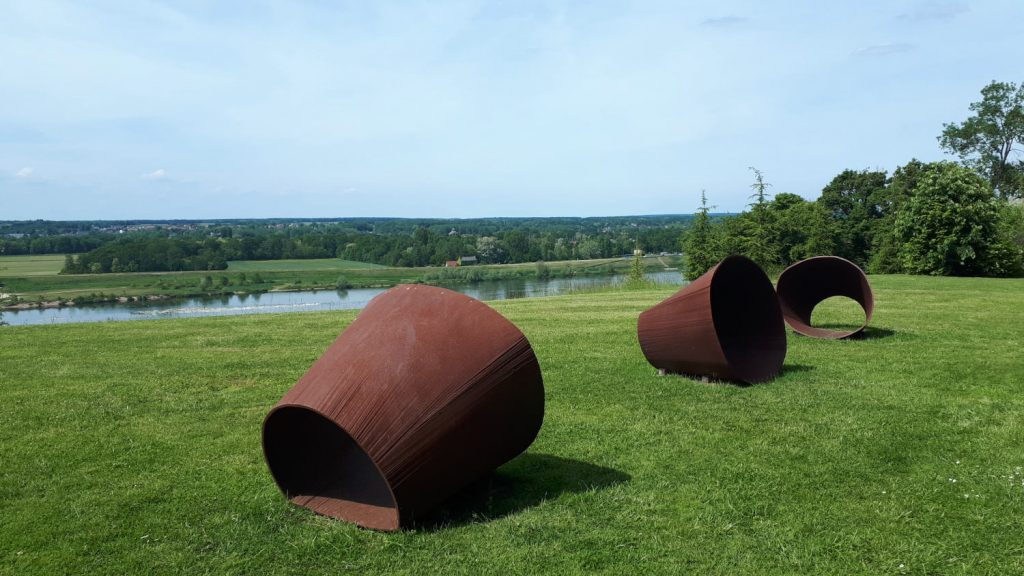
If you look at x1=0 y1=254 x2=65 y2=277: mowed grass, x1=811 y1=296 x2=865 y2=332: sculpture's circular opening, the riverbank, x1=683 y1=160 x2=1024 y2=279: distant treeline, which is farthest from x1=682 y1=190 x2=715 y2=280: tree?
x1=0 y1=254 x2=65 y2=277: mowed grass

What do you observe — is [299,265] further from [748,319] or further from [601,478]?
[601,478]

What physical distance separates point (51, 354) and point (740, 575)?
12.8 meters

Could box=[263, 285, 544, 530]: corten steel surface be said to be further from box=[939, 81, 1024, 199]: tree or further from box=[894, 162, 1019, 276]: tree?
box=[939, 81, 1024, 199]: tree

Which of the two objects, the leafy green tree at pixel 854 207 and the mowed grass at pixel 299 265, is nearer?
the leafy green tree at pixel 854 207

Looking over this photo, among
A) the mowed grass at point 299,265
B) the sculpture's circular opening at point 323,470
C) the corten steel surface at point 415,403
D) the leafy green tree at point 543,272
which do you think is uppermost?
the corten steel surface at point 415,403

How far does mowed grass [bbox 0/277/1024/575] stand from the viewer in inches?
194

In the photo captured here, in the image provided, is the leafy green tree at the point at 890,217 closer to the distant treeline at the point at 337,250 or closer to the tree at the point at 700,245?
the tree at the point at 700,245

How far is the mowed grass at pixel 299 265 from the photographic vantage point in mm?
70625

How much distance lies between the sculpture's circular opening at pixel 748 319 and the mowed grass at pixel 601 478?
0.42 metres

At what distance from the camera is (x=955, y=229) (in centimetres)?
3012

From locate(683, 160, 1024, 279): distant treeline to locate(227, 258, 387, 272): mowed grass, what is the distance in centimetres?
3826

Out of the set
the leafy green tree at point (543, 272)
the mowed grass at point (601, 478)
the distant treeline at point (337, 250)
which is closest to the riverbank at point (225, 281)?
the leafy green tree at point (543, 272)

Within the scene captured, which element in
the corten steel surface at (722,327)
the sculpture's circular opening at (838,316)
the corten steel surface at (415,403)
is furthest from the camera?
the sculpture's circular opening at (838,316)

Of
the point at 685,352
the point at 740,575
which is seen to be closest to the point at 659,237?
the point at 685,352
